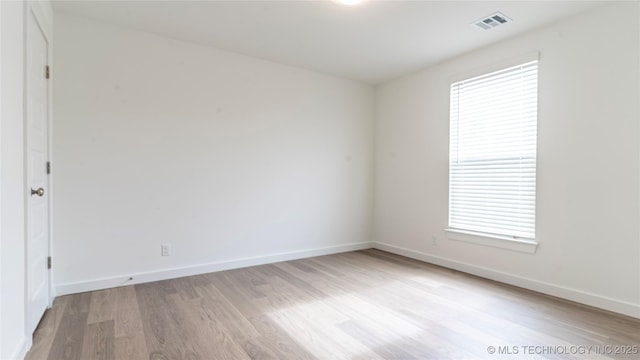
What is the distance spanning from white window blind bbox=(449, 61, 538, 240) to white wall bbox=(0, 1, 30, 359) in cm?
410

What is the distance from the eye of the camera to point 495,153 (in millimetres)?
3580

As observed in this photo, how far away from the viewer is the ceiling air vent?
9.69ft

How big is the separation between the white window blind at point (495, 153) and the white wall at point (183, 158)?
1702 mm

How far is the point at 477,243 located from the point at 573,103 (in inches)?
68.0

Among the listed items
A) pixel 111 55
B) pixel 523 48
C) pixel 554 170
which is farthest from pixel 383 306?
pixel 111 55

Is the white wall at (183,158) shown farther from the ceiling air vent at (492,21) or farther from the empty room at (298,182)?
the ceiling air vent at (492,21)

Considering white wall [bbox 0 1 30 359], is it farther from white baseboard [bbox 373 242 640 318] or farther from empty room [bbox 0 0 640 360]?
white baseboard [bbox 373 242 640 318]

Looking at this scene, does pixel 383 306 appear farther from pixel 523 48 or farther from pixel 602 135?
pixel 523 48

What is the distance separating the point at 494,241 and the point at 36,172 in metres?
4.33

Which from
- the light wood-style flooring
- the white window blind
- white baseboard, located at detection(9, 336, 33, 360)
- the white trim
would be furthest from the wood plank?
the white trim

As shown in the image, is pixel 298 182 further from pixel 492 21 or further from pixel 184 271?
pixel 492 21

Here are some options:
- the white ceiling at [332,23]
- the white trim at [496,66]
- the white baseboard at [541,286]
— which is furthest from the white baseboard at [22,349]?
the white trim at [496,66]

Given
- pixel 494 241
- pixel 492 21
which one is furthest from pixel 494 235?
pixel 492 21

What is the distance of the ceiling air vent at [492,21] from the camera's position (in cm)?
295
